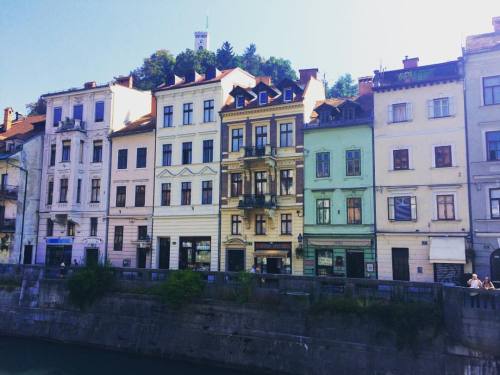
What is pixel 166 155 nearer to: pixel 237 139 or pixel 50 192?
pixel 237 139

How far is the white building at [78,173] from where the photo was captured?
4066cm

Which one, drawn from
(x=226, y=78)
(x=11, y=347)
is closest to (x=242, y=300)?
(x=11, y=347)

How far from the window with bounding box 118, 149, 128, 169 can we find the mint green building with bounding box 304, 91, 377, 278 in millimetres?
15896

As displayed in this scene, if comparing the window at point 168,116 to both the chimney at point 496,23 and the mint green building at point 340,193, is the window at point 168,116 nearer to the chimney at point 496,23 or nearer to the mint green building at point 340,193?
the mint green building at point 340,193

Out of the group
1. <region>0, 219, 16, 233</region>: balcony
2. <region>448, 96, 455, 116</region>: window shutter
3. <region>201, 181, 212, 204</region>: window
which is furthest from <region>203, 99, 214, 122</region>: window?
<region>0, 219, 16, 233</region>: balcony

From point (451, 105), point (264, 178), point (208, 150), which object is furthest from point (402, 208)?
point (208, 150)

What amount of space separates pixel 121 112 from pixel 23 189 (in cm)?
1095

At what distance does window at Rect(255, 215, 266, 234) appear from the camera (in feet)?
115

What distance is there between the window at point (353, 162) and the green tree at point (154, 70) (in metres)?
40.5

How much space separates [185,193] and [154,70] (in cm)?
3974

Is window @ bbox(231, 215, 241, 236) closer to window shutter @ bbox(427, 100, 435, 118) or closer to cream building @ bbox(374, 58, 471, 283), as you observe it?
cream building @ bbox(374, 58, 471, 283)

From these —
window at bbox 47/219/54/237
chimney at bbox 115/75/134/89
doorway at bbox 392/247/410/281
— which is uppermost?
chimney at bbox 115/75/134/89

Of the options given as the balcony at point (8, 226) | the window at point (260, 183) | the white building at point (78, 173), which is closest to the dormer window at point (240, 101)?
the window at point (260, 183)

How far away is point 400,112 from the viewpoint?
3192 cm
